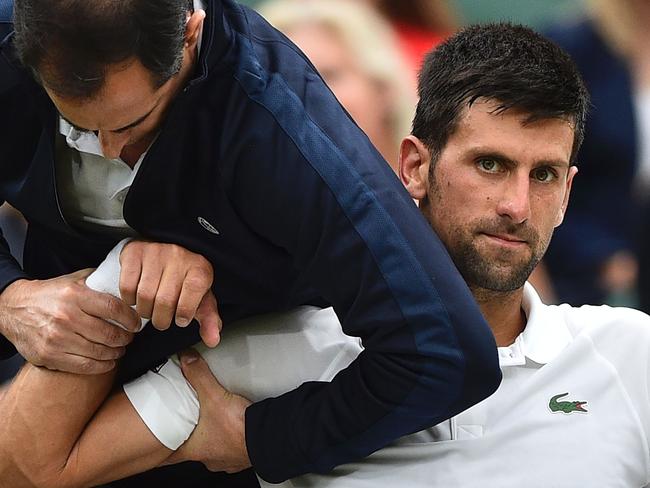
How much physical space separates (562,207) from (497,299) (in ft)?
0.49

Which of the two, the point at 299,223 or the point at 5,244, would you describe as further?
the point at 5,244

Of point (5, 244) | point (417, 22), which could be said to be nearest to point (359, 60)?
point (417, 22)

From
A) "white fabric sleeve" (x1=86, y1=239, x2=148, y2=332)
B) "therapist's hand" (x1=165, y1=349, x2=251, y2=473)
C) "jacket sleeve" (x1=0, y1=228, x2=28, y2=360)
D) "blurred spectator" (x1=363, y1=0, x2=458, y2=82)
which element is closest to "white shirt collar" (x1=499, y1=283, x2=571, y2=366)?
"therapist's hand" (x1=165, y1=349, x2=251, y2=473)

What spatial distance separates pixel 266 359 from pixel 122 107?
409mm

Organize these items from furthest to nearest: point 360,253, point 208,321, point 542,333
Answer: point 542,333 → point 208,321 → point 360,253

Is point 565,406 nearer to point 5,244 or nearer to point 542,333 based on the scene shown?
point 542,333

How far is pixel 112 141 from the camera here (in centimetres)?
127

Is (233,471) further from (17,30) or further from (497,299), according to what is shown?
(17,30)

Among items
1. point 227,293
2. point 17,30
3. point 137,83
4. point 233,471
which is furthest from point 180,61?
point 233,471

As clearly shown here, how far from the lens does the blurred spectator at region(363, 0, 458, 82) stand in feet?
8.21

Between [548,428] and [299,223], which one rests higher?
[299,223]

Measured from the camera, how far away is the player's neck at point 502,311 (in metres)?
1.58

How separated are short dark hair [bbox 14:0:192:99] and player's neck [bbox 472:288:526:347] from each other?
→ 0.58 metres

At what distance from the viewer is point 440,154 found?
1560 millimetres
